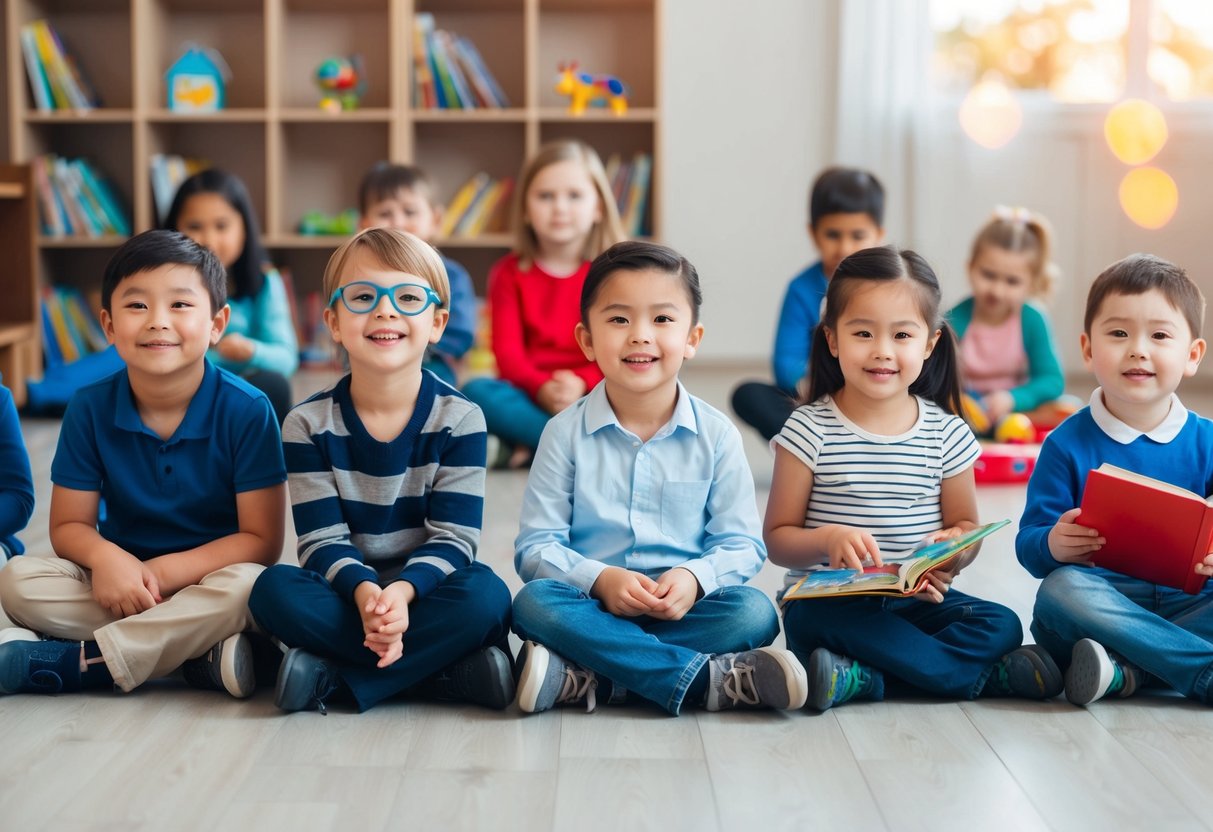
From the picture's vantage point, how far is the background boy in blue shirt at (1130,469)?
1.58 m

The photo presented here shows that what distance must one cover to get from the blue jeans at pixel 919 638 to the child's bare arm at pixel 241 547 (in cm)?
66

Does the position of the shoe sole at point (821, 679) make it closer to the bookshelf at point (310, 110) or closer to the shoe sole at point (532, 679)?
the shoe sole at point (532, 679)

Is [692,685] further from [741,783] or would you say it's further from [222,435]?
[222,435]

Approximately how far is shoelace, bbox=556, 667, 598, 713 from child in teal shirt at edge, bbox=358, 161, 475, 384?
1.68 metres

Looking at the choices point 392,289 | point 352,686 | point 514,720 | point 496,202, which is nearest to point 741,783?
point 514,720

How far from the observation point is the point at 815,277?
3.04 meters

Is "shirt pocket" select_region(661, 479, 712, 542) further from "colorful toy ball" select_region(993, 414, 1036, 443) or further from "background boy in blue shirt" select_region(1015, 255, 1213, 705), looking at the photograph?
"colorful toy ball" select_region(993, 414, 1036, 443)

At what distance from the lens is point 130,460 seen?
172cm

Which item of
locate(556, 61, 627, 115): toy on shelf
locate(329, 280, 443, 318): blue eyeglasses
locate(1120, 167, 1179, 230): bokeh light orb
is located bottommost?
locate(329, 280, 443, 318): blue eyeglasses

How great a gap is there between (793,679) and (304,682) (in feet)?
1.78

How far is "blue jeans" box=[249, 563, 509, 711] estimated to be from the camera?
1.55 metres

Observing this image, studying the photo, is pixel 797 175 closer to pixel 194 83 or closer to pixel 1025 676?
pixel 194 83

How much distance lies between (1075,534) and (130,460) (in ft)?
3.81

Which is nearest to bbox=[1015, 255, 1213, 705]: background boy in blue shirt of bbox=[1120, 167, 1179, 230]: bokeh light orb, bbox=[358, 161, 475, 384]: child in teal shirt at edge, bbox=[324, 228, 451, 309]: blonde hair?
bbox=[324, 228, 451, 309]: blonde hair
